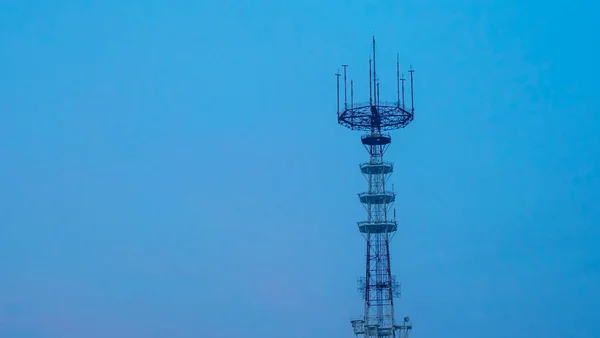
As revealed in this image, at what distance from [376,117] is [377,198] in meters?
7.31

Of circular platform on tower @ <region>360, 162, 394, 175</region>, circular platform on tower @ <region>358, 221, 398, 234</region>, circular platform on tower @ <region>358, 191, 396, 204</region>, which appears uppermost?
circular platform on tower @ <region>360, 162, 394, 175</region>

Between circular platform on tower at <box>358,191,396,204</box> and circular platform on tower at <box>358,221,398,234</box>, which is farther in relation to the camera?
circular platform on tower at <box>358,191,396,204</box>

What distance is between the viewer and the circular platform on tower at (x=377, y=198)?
116 m

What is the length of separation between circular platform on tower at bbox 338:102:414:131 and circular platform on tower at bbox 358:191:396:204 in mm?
5952

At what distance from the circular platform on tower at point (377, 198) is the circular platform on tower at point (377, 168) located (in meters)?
1.92

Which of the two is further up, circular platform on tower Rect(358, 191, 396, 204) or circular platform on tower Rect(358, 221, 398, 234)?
circular platform on tower Rect(358, 191, 396, 204)

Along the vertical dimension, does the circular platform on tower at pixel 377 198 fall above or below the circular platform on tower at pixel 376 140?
below

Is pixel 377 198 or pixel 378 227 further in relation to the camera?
pixel 377 198

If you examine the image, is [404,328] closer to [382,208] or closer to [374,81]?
[382,208]

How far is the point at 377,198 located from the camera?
382ft

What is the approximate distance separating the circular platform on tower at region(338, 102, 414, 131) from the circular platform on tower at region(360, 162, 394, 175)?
10.8 feet

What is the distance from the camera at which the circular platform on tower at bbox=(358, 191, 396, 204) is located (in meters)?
116

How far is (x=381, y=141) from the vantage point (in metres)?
117

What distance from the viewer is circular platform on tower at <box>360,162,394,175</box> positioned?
116m
